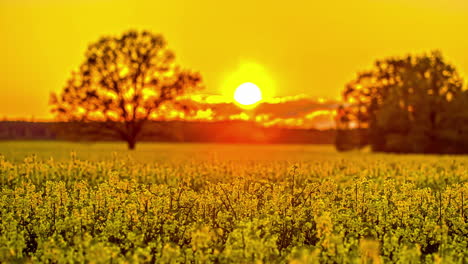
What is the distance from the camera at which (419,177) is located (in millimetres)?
23859

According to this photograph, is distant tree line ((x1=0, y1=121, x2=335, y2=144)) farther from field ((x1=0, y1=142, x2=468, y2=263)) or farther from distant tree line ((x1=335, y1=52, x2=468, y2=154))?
field ((x1=0, y1=142, x2=468, y2=263))

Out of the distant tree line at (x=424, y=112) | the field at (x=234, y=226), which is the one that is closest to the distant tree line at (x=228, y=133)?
the distant tree line at (x=424, y=112)

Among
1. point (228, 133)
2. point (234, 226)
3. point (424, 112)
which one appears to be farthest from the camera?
point (228, 133)

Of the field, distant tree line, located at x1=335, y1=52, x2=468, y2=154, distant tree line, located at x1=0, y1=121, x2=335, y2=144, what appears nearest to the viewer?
the field

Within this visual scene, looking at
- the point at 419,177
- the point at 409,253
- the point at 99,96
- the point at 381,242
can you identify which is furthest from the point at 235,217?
the point at 99,96

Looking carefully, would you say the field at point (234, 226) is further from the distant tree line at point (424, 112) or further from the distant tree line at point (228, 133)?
the distant tree line at point (228, 133)

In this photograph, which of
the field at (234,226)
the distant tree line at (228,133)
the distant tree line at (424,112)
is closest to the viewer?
the field at (234,226)

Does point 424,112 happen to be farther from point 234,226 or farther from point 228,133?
point 228,133

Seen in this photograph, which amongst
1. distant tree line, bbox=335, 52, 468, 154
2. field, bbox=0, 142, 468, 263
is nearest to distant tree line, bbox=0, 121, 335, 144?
distant tree line, bbox=335, 52, 468, 154

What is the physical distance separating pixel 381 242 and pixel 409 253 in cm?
283

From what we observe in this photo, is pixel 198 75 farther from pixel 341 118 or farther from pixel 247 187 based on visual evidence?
pixel 247 187

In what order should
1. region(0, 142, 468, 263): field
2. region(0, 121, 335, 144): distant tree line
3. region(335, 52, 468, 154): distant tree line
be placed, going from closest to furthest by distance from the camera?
region(0, 142, 468, 263): field
region(335, 52, 468, 154): distant tree line
region(0, 121, 335, 144): distant tree line

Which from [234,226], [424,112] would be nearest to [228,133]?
[424,112]

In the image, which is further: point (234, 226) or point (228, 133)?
point (228, 133)
